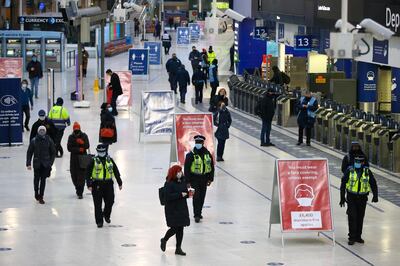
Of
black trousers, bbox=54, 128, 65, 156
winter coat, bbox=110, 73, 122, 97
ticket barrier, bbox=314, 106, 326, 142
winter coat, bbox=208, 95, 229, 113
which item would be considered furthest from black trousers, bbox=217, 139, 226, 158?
winter coat, bbox=110, 73, 122, 97

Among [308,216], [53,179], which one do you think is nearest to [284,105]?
[53,179]

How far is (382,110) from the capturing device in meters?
32.1

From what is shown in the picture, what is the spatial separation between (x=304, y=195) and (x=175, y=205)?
2.21 meters

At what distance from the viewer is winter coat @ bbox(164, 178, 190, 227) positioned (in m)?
16.6

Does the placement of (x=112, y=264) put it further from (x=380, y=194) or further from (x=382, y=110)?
(x=382, y=110)

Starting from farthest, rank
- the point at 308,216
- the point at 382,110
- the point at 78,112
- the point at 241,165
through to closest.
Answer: the point at 78,112 → the point at 382,110 → the point at 241,165 → the point at 308,216

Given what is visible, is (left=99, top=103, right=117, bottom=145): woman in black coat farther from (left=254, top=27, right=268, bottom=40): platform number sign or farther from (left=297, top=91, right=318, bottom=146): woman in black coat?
(left=254, top=27, right=268, bottom=40): platform number sign

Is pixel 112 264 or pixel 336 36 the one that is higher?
pixel 336 36

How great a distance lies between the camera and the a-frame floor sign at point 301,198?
17656 mm

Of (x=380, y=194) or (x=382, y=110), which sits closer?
(x=380, y=194)

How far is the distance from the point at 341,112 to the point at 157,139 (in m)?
4.64

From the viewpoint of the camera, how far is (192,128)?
79.7 feet

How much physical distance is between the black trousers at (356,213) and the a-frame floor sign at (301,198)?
0.32m

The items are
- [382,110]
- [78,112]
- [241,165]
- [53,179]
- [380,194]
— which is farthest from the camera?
[78,112]
